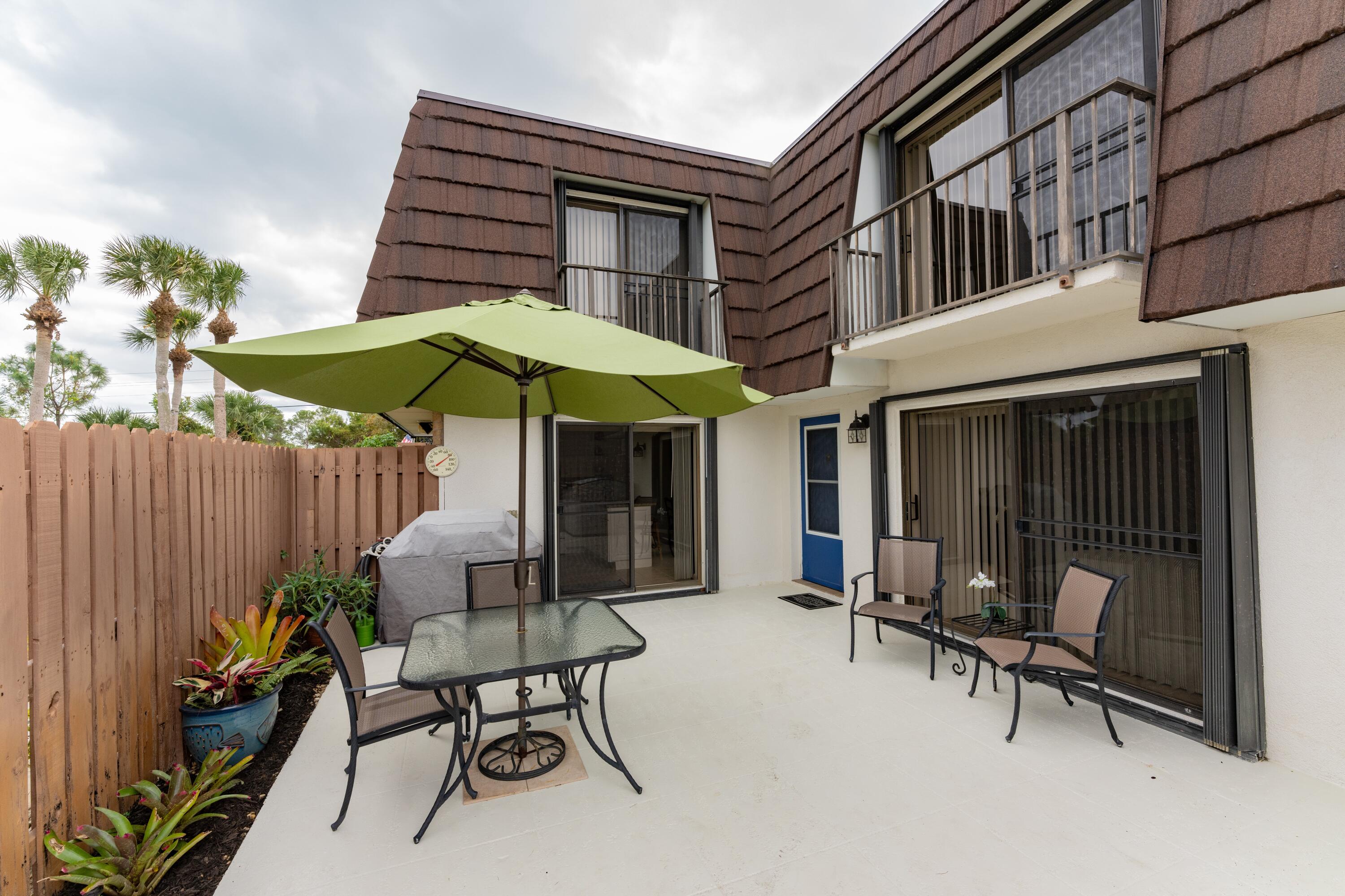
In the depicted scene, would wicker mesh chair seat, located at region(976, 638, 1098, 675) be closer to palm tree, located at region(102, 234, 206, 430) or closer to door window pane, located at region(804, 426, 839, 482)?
door window pane, located at region(804, 426, 839, 482)

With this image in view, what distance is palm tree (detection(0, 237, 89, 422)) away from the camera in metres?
12.3

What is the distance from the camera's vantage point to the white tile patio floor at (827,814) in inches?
78.1

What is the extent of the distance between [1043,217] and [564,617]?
13.5 feet

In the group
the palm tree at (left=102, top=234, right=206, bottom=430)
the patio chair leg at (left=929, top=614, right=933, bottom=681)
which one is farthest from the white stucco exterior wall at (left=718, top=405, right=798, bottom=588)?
the palm tree at (left=102, top=234, right=206, bottom=430)

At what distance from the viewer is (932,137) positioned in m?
4.85

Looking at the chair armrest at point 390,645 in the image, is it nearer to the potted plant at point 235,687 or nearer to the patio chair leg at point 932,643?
the potted plant at point 235,687

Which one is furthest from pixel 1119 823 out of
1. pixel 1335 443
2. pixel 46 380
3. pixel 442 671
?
pixel 46 380

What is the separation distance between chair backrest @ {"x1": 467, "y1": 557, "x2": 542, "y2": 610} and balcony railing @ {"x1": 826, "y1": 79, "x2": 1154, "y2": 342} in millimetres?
3247

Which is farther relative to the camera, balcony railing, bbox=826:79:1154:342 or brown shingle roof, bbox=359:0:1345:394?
balcony railing, bbox=826:79:1154:342

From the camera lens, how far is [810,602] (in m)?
6.00

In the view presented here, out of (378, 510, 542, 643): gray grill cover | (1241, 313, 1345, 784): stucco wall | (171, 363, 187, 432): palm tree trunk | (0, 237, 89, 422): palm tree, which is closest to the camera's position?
(1241, 313, 1345, 784): stucco wall

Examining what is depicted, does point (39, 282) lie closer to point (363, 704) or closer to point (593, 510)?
point (593, 510)

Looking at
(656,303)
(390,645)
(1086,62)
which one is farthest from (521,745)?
(1086,62)

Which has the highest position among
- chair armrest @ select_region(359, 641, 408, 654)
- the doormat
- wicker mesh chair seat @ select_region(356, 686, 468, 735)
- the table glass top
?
the table glass top
